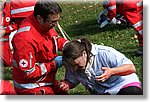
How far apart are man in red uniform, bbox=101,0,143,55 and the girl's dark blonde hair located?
0.62ft

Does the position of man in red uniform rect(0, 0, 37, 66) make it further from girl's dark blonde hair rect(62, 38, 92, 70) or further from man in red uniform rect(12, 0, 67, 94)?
girl's dark blonde hair rect(62, 38, 92, 70)

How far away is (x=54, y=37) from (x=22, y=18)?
176 millimetres

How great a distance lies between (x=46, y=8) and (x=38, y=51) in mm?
188

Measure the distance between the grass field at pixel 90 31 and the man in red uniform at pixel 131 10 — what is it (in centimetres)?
3

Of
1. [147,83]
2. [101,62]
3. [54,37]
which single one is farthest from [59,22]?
[147,83]

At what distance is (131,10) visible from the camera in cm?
285

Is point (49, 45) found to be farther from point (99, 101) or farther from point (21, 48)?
point (99, 101)

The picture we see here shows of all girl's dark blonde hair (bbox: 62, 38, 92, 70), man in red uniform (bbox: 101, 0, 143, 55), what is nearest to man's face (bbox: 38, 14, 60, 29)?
girl's dark blonde hair (bbox: 62, 38, 92, 70)

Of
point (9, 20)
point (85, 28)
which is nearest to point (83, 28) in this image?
point (85, 28)

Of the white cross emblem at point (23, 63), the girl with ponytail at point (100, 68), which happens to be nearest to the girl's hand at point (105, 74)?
the girl with ponytail at point (100, 68)

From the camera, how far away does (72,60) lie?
2.71 m

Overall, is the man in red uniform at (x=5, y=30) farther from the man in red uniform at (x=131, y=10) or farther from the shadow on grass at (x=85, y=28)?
the man in red uniform at (x=131, y=10)

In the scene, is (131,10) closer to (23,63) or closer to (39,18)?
(39,18)

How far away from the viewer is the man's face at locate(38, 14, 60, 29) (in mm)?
2709
